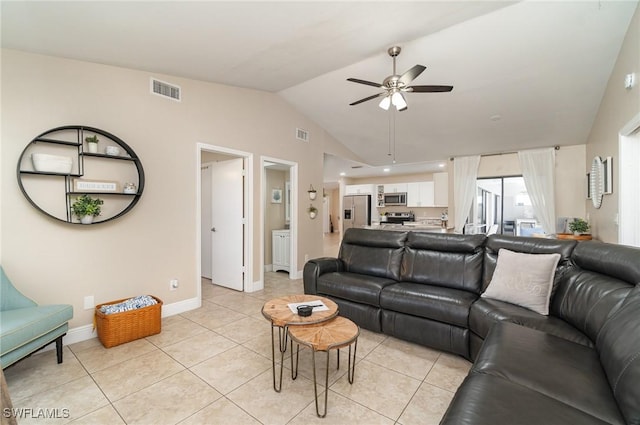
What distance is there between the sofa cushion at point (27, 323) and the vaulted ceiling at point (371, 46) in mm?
2128

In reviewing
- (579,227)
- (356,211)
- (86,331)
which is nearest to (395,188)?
(356,211)

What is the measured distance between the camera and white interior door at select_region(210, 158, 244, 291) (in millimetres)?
4188

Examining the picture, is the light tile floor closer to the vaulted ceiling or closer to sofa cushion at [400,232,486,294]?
sofa cushion at [400,232,486,294]

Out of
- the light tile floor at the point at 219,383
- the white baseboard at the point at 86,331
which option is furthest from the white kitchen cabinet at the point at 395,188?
the white baseboard at the point at 86,331

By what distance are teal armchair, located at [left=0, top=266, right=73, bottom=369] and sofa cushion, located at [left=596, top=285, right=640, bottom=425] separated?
3228mm

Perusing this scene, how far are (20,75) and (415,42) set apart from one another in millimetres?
3716

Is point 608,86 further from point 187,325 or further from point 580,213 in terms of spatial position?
point 187,325

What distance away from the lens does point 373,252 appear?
11.0ft

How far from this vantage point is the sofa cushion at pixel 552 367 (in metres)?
1.11

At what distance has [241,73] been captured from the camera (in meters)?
3.42

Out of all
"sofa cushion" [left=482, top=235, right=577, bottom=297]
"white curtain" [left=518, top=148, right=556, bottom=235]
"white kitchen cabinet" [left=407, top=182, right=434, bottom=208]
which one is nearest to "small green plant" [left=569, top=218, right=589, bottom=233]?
"white curtain" [left=518, top=148, right=556, bottom=235]

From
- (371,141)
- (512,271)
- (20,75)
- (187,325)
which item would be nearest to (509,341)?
(512,271)

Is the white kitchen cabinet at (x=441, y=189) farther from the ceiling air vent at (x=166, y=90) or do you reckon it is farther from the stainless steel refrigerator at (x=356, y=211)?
the ceiling air vent at (x=166, y=90)

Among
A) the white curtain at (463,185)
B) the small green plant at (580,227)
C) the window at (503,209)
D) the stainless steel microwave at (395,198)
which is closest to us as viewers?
the small green plant at (580,227)
